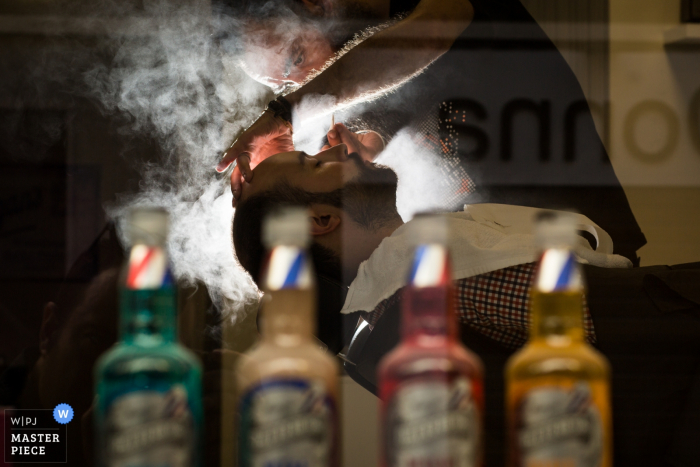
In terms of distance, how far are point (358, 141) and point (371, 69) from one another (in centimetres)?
15

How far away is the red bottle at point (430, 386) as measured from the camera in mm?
611

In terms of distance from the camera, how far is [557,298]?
0.63 metres

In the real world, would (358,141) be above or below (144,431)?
above

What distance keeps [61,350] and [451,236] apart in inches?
30.1

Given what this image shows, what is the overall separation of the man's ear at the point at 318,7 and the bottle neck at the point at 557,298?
0.83 m

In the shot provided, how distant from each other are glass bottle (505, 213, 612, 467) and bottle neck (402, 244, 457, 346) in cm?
9

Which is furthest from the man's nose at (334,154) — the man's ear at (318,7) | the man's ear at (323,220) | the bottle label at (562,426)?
the bottle label at (562,426)

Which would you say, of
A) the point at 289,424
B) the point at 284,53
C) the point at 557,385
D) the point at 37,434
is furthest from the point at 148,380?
the point at 284,53

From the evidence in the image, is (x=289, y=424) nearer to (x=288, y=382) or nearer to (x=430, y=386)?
(x=288, y=382)

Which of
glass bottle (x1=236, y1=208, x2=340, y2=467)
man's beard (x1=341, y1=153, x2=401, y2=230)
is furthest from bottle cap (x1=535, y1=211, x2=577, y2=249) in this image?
man's beard (x1=341, y1=153, x2=401, y2=230)

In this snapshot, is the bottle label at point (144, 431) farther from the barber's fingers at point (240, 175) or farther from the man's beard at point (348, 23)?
the man's beard at point (348, 23)

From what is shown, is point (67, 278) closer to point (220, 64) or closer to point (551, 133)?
point (220, 64)

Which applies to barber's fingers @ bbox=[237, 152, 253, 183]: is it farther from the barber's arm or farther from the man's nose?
the man's nose

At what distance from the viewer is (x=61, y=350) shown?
1.18 m
